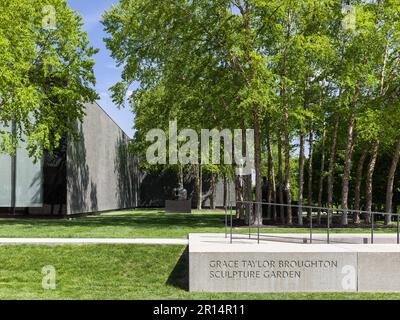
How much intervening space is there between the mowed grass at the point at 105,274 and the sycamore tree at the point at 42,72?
1051 cm

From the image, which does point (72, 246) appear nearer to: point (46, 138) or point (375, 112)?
point (46, 138)

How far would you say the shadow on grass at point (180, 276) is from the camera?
11797mm

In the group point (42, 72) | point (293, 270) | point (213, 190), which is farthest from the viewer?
point (213, 190)

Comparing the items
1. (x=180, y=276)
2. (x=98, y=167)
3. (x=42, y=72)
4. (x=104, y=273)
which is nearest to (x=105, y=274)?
(x=104, y=273)

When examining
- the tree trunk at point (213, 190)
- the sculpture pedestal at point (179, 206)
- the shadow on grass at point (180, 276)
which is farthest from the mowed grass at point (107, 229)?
the tree trunk at point (213, 190)

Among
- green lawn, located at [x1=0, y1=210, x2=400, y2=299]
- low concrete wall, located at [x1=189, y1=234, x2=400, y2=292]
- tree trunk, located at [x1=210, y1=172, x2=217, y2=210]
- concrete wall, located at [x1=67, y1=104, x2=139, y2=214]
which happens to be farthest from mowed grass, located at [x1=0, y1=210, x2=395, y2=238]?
tree trunk, located at [x1=210, y1=172, x2=217, y2=210]

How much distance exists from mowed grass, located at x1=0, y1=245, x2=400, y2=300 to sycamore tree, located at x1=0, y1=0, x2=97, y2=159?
414 inches

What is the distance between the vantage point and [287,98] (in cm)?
2330

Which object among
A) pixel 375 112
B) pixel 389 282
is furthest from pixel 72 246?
pixel 375 112

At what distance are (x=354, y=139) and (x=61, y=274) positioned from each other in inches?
828

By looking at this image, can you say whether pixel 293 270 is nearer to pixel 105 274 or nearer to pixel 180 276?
pixel 180 276

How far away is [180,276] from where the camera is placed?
1230cm

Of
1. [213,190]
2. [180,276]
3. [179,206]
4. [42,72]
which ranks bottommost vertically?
[180,276]

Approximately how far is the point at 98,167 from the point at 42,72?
11.9 m
